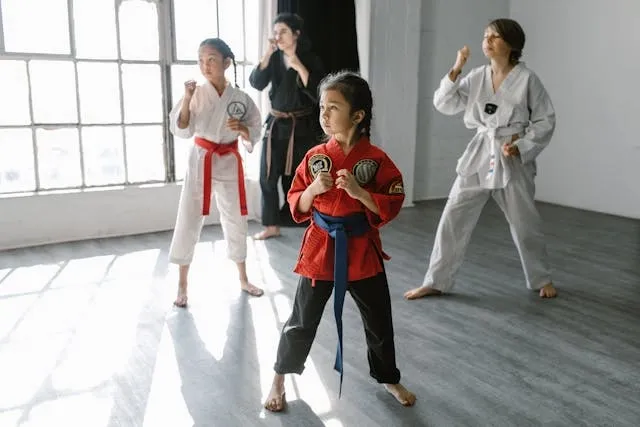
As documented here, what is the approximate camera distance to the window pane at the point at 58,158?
4047 millimetres

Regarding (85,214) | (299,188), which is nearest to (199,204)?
(299,188)

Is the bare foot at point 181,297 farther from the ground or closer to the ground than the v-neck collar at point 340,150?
closer to the ground

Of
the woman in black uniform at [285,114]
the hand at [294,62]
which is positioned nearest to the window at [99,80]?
the woman in black uniform at [285,114]

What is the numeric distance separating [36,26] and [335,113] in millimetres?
2884

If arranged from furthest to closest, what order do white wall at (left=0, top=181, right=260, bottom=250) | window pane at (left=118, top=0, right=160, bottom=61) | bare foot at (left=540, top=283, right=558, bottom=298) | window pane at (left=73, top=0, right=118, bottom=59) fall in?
window pane at (left=118, top=0, right=160, bottom=61), window pane at (left=73, top=0, right=118, bottom=59), white wall at (left=0, top=181, right=260, bottom=250), bare foot at (left=540, top=283, right=558, bottom=298)

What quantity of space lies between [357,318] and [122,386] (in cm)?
109

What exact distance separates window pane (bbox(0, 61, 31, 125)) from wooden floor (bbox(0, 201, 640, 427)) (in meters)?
0.83

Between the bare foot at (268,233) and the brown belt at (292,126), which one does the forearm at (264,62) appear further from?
the bare foot at (268,233)

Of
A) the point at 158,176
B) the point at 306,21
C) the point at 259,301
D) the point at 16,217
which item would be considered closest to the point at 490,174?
the point at 259,301

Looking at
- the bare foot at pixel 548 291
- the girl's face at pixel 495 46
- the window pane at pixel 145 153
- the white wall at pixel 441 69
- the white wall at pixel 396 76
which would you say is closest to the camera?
the girl's face at pixel 495 46

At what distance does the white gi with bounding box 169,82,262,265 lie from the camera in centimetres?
282

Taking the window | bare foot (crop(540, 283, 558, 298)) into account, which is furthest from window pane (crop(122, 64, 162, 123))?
bare foot (crop(540, 283, 558, 298))

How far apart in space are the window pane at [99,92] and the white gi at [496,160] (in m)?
2.25

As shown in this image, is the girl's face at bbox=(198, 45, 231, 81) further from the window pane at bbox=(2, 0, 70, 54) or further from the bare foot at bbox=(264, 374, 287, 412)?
the window pane at bbox=(2, 0, 70, 54)
